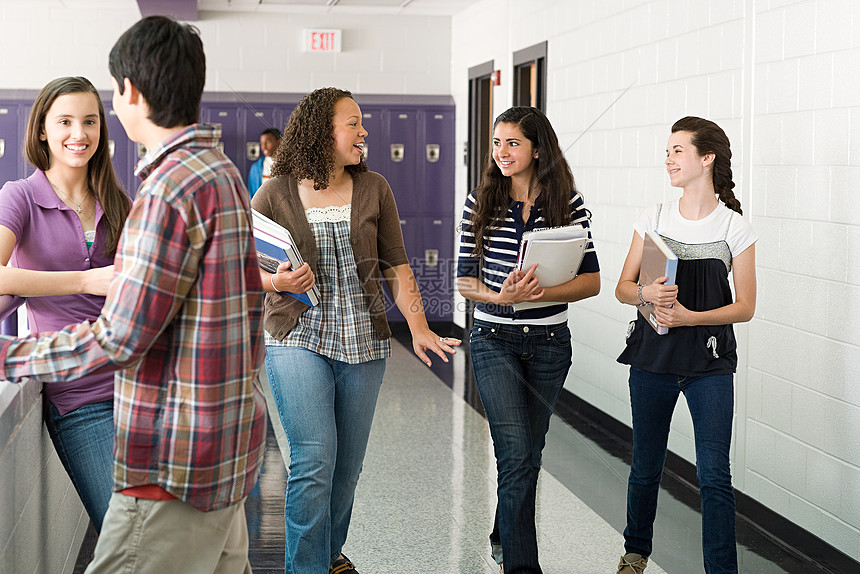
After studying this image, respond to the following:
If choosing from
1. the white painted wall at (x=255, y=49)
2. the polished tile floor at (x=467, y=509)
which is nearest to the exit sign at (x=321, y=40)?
the white painted wall at (x=255, y=49)

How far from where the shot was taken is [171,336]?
1.42m

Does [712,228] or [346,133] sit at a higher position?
[346,133]

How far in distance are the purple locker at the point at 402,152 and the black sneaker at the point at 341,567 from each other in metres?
5.86

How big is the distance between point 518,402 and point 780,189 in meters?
1.45

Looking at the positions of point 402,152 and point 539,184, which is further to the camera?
point 402,152

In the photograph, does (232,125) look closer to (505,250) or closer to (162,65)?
(505,250)

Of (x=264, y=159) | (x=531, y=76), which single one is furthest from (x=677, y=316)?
(x=264, y=159)

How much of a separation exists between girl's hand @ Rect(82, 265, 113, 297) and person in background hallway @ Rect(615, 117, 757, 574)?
1555 mm

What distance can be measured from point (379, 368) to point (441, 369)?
4024 millimetres

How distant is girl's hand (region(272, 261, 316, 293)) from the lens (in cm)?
244

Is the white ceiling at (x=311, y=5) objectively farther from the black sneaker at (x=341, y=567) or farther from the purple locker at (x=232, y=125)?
the black sneaker at (x=341, y=567)

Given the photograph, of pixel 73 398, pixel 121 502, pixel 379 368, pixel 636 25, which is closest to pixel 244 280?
pixel 121 502

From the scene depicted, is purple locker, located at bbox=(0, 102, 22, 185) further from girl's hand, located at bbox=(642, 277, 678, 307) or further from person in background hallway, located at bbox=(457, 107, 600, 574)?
girl's hand, located at bbox=(642, 277, 678, 307)

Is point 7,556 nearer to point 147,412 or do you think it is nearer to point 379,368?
point 147,412
